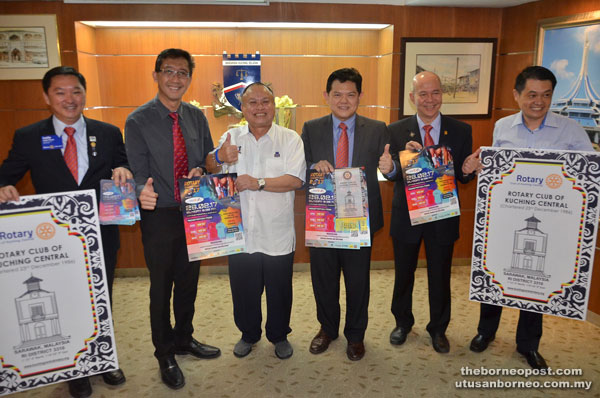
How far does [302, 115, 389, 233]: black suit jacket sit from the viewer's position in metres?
3.05

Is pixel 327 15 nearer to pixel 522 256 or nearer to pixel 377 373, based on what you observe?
pixel 522 256

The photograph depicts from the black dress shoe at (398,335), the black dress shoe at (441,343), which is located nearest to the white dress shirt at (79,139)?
the black dress shoe at (398,335)

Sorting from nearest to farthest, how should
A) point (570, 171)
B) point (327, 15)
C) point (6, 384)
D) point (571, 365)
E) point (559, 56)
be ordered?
point (6, 384) < point (570, 171) < point (571, 365) < point (559, 56) < point (327, 15)

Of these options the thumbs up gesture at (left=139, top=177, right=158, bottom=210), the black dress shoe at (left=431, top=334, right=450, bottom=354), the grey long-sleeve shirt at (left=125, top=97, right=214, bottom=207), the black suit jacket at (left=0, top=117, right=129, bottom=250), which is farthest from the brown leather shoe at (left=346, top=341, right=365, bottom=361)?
the black suit jacket at (left=0, top=117, right=129, bottom=250)

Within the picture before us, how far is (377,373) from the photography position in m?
3.11

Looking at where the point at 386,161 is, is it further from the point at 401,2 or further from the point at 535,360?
the point at 401,2

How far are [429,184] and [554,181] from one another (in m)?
0.76

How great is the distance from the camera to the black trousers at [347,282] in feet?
10.5

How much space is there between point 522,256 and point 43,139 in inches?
121

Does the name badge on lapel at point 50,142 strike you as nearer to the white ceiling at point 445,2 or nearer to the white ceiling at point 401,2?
the white ceiling at point 401,2

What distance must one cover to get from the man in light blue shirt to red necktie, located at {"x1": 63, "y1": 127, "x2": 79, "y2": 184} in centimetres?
279

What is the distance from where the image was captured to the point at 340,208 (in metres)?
2.96

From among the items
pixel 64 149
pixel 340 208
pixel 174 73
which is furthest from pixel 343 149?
pixel 64 149

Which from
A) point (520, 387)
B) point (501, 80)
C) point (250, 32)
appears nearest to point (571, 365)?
point (520, 387)
